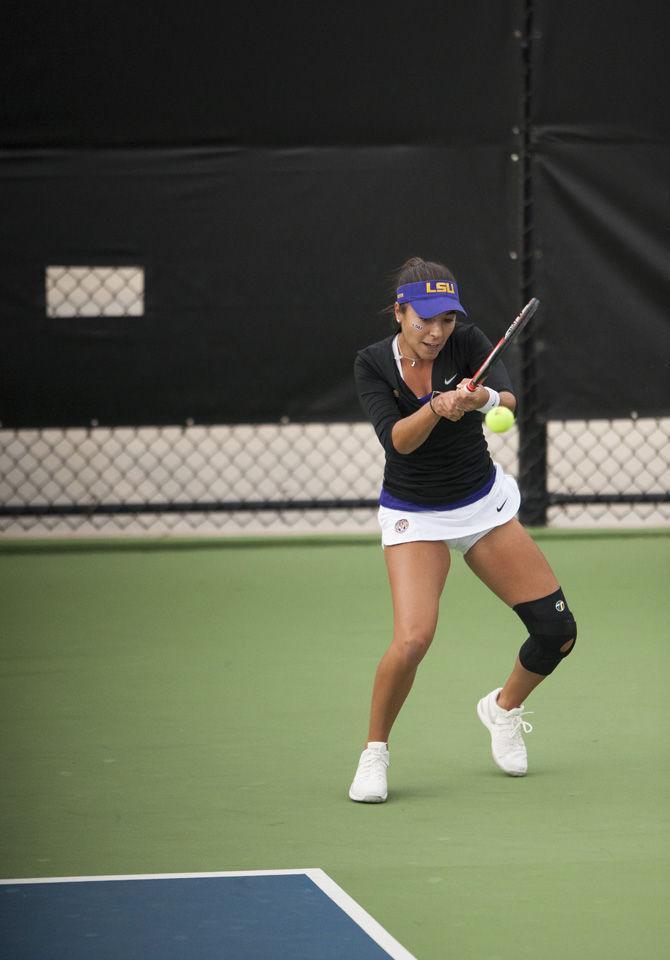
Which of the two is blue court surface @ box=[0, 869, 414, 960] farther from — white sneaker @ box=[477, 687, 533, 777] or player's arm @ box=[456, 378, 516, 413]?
player's arm @ box=[456, 378, 516, 413]

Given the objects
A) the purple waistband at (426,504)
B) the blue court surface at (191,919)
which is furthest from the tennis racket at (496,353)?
the blue court surface at (191,919)

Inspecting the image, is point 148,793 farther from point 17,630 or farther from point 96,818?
point 17,630

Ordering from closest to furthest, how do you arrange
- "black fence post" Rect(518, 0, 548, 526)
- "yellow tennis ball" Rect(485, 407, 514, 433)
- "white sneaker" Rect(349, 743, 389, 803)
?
"yellow tennis ball" Rect(485, 407, 514, 433), "white sneaker" Rect(349, 743, 389, 803), "black fence post" Rect(518, 0, 548, 526)

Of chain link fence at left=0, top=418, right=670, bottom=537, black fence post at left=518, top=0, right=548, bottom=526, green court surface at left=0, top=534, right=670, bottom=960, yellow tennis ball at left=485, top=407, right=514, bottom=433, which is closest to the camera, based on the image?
green court surface at left=0, top=534, right=670, bottom=960

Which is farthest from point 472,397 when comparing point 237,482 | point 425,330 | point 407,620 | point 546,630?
point 237,482

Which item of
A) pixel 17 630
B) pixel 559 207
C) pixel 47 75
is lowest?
pixel 17 630

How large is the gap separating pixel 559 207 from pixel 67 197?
2478 mm

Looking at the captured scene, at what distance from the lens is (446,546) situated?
4535 millimetres

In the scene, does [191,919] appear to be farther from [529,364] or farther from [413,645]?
[529,364]

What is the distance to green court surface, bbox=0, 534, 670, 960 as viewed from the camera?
360cm

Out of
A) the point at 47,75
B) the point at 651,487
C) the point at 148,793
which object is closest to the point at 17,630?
the point at 148,793

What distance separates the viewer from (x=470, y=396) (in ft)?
13.3

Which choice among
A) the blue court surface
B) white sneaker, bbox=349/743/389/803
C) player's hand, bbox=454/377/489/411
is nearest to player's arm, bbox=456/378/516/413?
player's hand, bbox=454/377/489/411

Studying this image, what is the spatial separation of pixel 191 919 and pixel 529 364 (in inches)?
222
